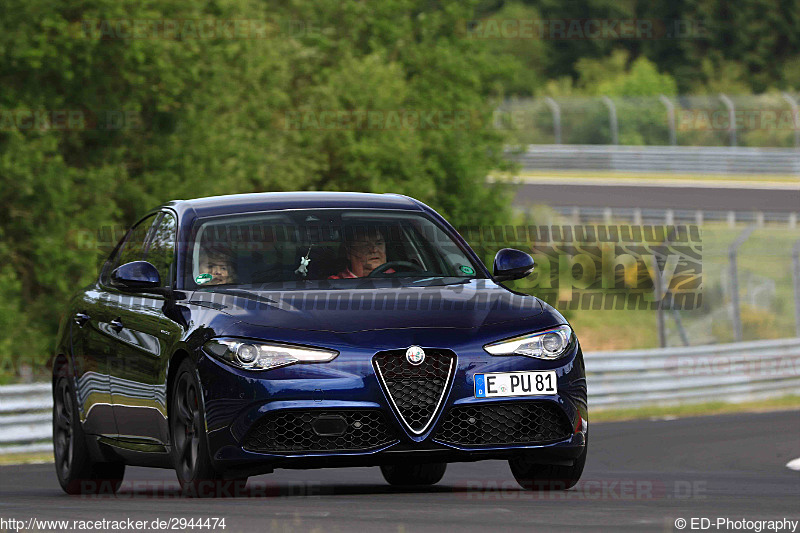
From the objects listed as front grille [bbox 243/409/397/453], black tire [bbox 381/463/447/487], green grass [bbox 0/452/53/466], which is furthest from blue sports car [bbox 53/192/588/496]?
green grass [bbox 0/452/53/466]

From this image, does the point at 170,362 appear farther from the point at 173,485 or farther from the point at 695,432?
the point at 695,432

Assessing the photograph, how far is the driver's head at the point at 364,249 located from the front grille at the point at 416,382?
1.18 meters

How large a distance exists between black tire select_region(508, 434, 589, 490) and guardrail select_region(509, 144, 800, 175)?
1805 inches

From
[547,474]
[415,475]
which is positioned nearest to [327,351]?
[547,474]

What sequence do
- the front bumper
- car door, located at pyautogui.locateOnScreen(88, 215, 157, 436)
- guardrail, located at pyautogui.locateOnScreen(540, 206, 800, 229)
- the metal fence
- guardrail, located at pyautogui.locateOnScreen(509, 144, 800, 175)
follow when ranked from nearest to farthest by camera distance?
the front bumper → car door, located at pyautogui.locateOnScreen(88, 215, 157, 436) → guardrail, located at pyautogui.locateOnScreen(540, 206, 800, 229) → the metal fence → guardrail, located at pyautogui.locateOnScreen(509, 144, 800, 175)

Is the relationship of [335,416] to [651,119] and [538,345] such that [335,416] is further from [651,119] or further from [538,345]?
[651,119]

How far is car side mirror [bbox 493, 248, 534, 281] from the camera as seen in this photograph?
930 centimetres

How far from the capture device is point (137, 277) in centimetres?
886

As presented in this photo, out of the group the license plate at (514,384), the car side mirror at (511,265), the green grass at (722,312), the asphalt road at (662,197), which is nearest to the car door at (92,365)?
the car side mirror at (511,265)

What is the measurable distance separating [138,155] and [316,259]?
19.9 metres

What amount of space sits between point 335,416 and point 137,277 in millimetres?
1550

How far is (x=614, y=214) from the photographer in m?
46.0

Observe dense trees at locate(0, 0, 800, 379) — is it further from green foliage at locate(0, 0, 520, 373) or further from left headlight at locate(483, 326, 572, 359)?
left headlight at locate(483, 326, 572, 359)

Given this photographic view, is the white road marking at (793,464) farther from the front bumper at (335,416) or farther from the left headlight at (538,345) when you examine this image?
the front bumper at (335,416)
